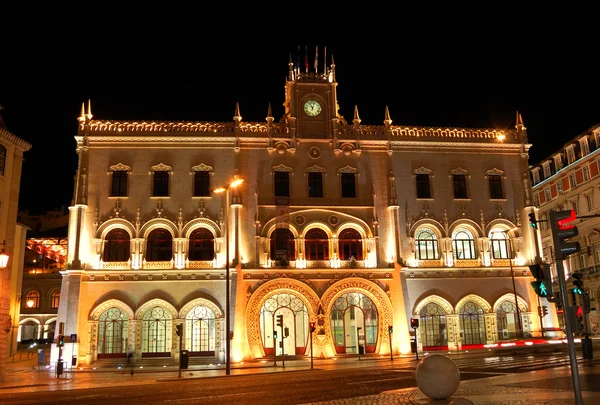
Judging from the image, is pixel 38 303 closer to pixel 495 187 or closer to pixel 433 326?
pixel 433 326

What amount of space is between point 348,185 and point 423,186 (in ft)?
19.3

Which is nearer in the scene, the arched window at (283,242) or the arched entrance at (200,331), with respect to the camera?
the arched entrance at (200,331)

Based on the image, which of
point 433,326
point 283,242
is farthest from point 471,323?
point 283,242

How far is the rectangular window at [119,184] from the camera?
135 ft

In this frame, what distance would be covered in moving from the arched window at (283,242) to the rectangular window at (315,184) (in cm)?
351

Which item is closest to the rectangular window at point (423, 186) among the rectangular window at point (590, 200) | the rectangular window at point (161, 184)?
the rectangular window at point (161, 184)

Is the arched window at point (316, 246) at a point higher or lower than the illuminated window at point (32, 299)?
higher

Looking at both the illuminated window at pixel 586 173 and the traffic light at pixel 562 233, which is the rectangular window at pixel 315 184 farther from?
the traffic light at pixel 562 233

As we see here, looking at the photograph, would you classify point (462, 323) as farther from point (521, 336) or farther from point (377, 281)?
point (377, 281)

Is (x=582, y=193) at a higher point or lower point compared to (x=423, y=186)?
higher

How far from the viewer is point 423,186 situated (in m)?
44.2

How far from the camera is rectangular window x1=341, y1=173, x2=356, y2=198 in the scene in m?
43.2

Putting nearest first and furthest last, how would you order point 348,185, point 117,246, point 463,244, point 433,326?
point 117,246 → point 433,326 → point 348,185 → point 463,244

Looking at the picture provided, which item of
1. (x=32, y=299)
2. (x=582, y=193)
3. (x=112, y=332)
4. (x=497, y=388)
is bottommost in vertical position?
(x=497, y=388)
